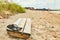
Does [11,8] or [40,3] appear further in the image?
[40,3]

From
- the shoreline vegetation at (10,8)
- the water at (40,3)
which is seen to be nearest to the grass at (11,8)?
the shoreline vegetation at (10,8)

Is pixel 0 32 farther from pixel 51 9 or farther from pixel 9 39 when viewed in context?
pixel 51 9

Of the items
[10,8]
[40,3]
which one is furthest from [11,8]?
[40,3]

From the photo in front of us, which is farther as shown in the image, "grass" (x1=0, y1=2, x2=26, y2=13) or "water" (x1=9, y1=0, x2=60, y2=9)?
"water" (x1=9, y1=0, x2=60, y2=9)

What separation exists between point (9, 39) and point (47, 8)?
5152mm

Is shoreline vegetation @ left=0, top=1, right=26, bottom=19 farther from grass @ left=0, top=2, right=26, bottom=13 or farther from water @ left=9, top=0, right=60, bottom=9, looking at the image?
water @ left=9, top=0, right=60, bottom=9

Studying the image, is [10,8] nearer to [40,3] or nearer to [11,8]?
[11,8]

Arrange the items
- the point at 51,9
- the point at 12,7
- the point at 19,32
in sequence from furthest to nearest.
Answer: the point at 51,9 → the point at 12,7 → the point at 19,32

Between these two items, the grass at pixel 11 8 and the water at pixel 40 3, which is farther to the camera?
the water at pixel 40 3

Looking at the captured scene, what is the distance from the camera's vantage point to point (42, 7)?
7.93 meters

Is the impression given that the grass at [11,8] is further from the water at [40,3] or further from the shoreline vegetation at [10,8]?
the water at [40,3]

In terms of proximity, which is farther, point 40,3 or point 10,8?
point 40,3

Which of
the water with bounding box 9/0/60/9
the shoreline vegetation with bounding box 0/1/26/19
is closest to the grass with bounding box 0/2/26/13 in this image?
the shoreline vegetation with bounding box 0/1/26/19

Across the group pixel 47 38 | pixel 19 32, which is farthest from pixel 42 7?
pixel 19 32
